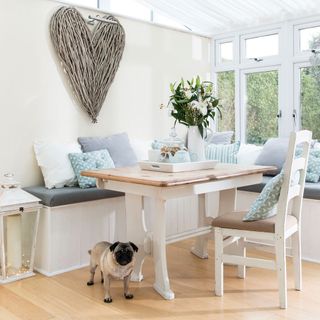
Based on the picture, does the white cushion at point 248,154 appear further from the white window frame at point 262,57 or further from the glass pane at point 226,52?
the glass pane at point 226,52

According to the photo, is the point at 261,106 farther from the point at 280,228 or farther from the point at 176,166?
the point at 280,228

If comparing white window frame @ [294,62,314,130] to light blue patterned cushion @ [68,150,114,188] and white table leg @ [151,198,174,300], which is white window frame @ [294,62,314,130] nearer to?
light blue patterned cushion @ [68,150,114,188]

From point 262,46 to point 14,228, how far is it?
3133 mm

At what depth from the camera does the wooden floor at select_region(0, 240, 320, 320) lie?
2463 mm

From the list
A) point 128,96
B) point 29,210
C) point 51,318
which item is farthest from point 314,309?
point 128,96

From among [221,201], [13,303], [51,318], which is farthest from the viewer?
[221,201]

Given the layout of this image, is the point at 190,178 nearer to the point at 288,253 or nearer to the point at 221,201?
the point at 221,201

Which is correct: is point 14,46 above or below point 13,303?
above

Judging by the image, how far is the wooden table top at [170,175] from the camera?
2474 millimetres

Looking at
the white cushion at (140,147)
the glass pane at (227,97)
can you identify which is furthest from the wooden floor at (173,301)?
the glass pane at (227,97)

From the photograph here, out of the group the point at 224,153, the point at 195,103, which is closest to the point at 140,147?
the point at 224,153

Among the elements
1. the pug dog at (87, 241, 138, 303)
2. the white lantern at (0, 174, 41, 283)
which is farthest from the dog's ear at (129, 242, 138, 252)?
the white lantern at (0, 174, 41, 283)

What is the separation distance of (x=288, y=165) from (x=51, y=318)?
155 centimetres

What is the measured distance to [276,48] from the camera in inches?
181
